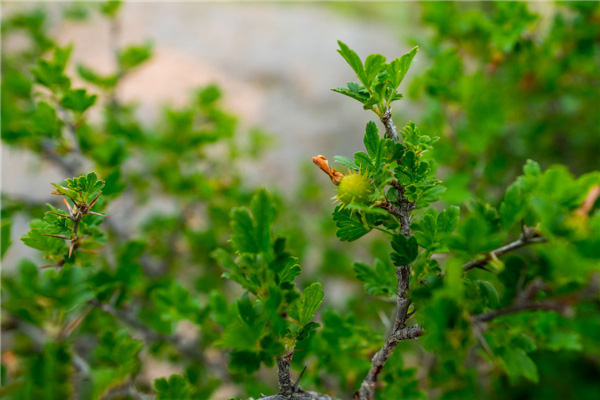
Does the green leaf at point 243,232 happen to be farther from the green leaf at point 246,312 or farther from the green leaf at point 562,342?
the green leaf at point 562,342

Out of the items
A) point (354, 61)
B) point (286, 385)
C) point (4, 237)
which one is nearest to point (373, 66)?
point (354, 61)

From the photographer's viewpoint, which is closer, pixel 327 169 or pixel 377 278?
pixel 327 169

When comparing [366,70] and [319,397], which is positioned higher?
[366,70]

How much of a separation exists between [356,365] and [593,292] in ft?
1.55

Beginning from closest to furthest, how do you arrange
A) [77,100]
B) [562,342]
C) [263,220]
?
[263,220] < [562,342] < [77,100]

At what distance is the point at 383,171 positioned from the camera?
1.67ft

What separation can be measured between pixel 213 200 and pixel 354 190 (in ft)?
3.42

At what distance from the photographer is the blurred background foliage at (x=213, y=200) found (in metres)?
0.78

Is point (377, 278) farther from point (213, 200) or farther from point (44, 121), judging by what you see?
point (213, 200)

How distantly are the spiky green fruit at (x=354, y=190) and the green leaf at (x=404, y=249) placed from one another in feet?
0.21

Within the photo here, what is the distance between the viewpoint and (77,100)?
852mm

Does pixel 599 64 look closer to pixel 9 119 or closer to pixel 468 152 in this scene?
pixel 468 152

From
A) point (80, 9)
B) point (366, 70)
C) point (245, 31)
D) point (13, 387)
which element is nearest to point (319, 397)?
point (366, 70)

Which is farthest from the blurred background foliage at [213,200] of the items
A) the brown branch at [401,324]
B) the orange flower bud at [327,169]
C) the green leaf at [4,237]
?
the orange flower bud at [327,169]
